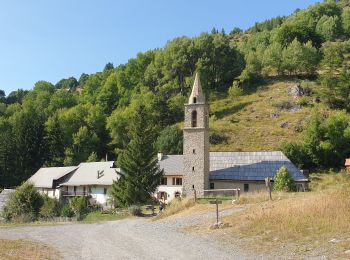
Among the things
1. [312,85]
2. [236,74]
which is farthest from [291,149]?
[236,74]

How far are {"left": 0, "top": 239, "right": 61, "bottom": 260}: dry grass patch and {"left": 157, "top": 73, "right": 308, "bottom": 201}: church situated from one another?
2639 cm

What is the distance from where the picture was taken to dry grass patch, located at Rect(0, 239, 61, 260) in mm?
13954

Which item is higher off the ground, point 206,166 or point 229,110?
point 229,110

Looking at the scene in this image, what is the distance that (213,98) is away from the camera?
300ft

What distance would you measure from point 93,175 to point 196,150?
18562 mm

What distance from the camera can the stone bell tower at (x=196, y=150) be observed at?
143ft

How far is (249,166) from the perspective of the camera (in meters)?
44.8

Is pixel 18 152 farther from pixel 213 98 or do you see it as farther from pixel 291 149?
pixel 291 149

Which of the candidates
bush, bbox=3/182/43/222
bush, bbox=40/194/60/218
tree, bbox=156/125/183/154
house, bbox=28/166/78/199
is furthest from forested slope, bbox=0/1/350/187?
bush, bbox=3/182/43/222

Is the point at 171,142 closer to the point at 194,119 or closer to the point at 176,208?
the point at 194,119

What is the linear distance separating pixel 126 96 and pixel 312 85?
4414 cm

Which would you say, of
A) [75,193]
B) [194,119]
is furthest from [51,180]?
[194,119]

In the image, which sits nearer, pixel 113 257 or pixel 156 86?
pixel 113 257

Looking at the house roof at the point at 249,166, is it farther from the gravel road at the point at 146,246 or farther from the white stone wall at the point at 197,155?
the gravel road at the point at 146,246
